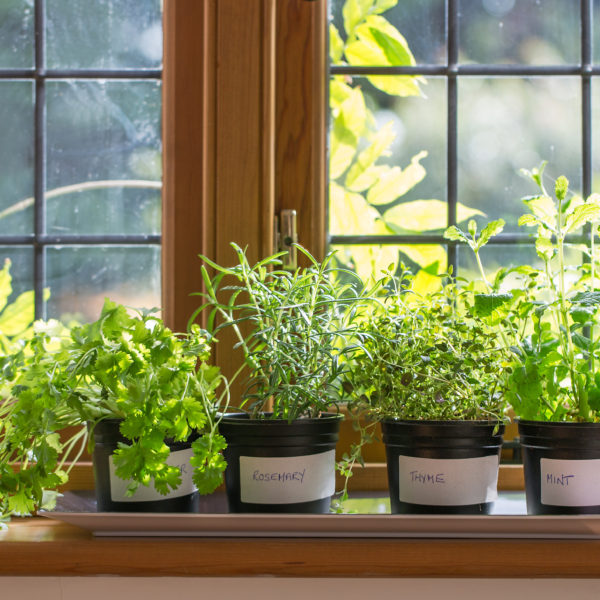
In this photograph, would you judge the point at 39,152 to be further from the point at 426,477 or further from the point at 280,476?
the point at 426,477

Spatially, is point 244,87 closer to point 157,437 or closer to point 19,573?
point 157,437

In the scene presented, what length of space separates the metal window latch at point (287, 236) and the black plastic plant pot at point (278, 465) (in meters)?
0.40

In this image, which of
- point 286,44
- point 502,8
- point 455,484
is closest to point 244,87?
point 286,44

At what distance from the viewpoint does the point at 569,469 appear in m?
0.88

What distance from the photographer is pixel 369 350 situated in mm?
982

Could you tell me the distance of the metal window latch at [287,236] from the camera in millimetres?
1210

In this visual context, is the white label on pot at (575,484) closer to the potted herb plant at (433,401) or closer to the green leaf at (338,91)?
the potted herb plant at (433,401)

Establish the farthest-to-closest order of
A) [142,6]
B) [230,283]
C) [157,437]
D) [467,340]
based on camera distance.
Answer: [142,6] < [230,283] < [467,340] < [157,437]

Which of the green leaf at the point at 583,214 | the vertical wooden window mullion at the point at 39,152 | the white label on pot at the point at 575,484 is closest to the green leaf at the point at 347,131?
the green leaf at the point at 583,214

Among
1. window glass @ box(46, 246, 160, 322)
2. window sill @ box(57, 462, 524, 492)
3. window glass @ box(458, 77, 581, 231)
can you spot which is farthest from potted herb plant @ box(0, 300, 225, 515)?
window glass @ box(458, 77, 581, 231)

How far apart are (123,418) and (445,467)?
44 centimetres

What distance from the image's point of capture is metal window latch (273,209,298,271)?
1.21 m

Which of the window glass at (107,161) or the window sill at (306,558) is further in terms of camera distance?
the window glass at (107,161)

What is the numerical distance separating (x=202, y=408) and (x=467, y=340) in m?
0.40
